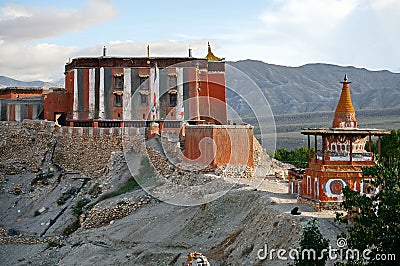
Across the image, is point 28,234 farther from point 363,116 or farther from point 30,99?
point 363,116

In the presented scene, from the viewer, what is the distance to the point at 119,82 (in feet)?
159

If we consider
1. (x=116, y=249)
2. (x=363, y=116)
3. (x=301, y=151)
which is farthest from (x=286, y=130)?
(x=116, y=249)

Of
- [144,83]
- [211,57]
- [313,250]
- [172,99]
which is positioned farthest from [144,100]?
[313,250]

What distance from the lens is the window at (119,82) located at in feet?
159

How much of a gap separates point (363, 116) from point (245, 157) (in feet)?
257

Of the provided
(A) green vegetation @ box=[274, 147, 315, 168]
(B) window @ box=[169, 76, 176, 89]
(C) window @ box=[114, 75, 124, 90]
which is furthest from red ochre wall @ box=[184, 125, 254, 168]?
(A) green vegetation @ box=[274, 147, 315, 168]

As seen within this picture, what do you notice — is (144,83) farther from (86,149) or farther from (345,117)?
(345,117)

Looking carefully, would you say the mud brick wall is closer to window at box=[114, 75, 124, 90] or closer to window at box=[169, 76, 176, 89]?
window at box=[114, 75, 124, 90]

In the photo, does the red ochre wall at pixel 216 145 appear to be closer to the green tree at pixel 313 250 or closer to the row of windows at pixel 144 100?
the row of windows at pixel 144 100

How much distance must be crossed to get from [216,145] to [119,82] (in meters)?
12.1

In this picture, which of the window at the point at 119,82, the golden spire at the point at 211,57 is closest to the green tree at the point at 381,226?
the window at the point at 119,82

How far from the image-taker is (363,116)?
11494 centimetres

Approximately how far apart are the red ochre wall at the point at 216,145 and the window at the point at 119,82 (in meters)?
9.55

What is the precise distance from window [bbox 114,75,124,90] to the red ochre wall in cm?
955
